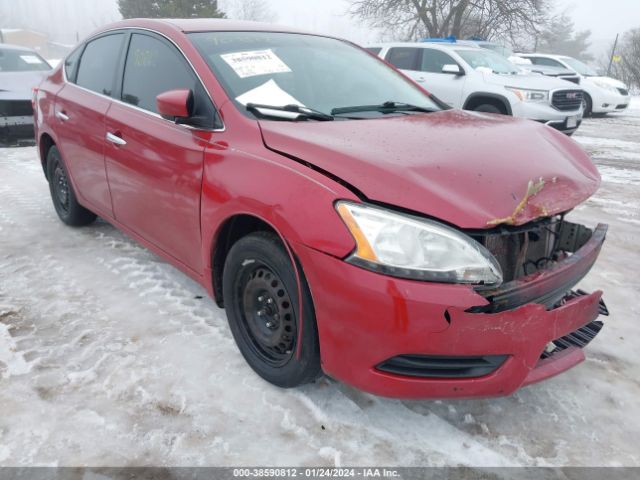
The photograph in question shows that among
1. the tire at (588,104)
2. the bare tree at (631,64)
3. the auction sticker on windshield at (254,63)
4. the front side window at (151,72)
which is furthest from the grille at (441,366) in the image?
the bare tree at (631,64)

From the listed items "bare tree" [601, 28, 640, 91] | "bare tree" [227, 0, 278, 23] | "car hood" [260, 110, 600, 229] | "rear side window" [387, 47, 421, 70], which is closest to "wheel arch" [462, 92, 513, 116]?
"rear side window" [387, 47, 421, 70]

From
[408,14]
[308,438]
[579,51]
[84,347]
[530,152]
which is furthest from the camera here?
[579,51]

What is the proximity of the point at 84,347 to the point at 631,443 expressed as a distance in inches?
103

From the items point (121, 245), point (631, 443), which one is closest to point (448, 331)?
point (631, 443)

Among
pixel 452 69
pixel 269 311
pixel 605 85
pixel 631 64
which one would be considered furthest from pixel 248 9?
pixel 269 311

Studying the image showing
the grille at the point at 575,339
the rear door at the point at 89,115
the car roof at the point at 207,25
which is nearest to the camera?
the grille at the point at 575,339

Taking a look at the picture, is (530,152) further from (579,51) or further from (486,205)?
(579,51)

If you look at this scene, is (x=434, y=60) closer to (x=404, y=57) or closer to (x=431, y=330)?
(x=404, y=57)

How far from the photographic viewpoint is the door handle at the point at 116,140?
3170 millimetres

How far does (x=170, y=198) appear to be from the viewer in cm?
279

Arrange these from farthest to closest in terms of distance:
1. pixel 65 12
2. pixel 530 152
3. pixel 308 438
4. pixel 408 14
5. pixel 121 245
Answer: pixel 65 12 → pixel 408 14 → pixel 121 245 → pixel 530 152 → pixel 308 438

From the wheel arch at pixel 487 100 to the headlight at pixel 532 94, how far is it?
0.68 ft

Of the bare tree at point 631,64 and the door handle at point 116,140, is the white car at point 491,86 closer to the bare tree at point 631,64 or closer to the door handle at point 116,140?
the door handle at point 116,140

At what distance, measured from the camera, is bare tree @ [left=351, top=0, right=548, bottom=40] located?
86.1 ft
